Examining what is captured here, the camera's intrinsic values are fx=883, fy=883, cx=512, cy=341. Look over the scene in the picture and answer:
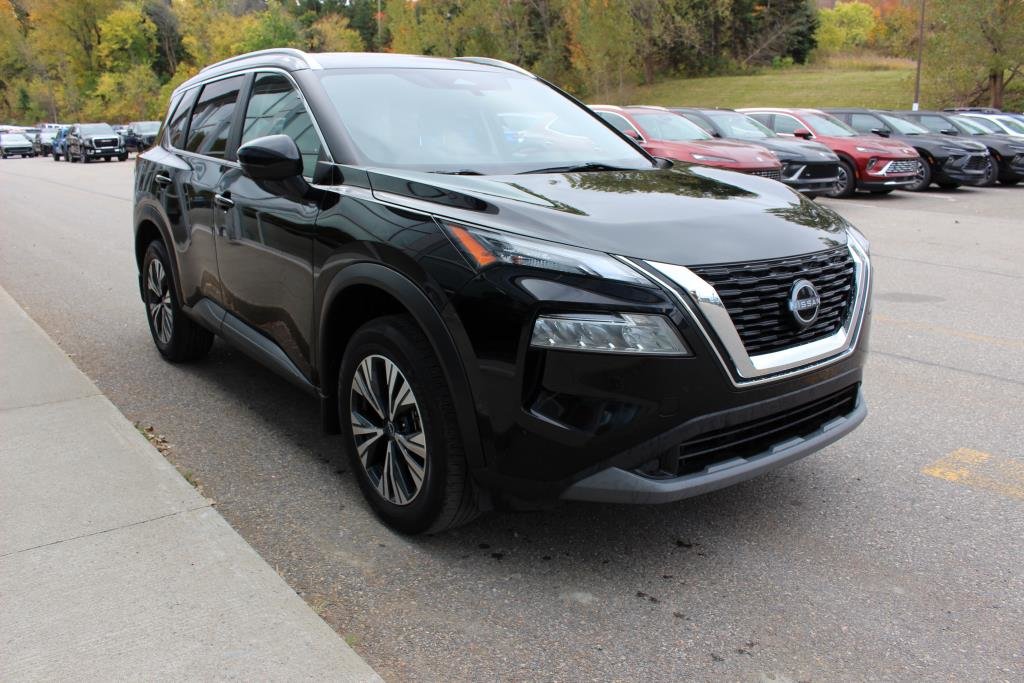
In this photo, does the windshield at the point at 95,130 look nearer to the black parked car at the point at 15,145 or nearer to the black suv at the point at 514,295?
the black parked car at the point at 15,145

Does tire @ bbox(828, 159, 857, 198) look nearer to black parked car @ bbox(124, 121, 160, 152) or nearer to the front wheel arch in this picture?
the front wheel arch

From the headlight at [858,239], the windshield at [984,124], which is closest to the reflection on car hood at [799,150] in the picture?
the windshield at [984,124]

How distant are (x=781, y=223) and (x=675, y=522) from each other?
124cm

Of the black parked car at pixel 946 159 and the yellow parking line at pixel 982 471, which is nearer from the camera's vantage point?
the yellow parking line at pixel 982 471

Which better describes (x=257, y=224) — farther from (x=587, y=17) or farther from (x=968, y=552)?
(x=587, y=17)

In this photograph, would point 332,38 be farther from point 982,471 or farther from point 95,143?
point 982,471

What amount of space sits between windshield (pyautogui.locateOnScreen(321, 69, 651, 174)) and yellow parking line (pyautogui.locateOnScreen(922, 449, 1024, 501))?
1.97m

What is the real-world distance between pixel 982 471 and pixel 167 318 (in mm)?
4741

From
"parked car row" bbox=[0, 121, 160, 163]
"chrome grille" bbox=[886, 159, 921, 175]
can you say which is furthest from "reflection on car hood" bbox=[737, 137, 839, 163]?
"parked car row" bbox=[0, 121, 160, 163]

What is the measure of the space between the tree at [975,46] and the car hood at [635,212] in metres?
34.4

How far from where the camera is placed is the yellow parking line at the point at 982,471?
12.6 feet

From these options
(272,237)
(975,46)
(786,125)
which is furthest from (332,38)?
(272,237)

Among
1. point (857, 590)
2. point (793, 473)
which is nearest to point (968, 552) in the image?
point (857, 590)

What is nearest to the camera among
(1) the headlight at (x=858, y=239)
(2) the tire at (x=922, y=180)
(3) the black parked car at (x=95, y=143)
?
(1) the headlight at (x=858, y=239)
